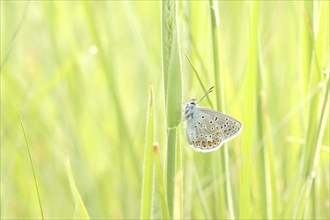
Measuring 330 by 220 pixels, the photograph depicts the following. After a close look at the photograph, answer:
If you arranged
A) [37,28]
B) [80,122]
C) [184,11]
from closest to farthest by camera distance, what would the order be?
1. [184,11]
2. [80,122]
3. [37,28]

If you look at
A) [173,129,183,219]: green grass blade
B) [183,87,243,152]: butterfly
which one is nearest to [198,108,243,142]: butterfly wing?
[183,87,243,152]: butterfly

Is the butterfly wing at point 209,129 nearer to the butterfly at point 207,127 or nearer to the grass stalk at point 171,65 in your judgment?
the butterfly at point 207,127

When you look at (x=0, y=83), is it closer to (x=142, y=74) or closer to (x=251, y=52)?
(x=142, y=74)

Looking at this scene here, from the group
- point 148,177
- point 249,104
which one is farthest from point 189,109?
point 148,177

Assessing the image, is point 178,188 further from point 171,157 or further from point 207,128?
point 207,128

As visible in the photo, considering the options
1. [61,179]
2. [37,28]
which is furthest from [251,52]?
[37,28]

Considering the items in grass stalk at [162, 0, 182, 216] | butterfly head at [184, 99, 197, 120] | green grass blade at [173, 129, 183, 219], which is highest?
grass stalk at [162, 0, 182, 216]

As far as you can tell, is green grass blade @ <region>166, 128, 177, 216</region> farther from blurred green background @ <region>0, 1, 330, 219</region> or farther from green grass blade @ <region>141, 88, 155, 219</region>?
blurred green background @ <region>0, 1, 330, 219</region>

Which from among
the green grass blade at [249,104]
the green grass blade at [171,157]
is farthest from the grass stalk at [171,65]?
the green grass blade at [249,104]
